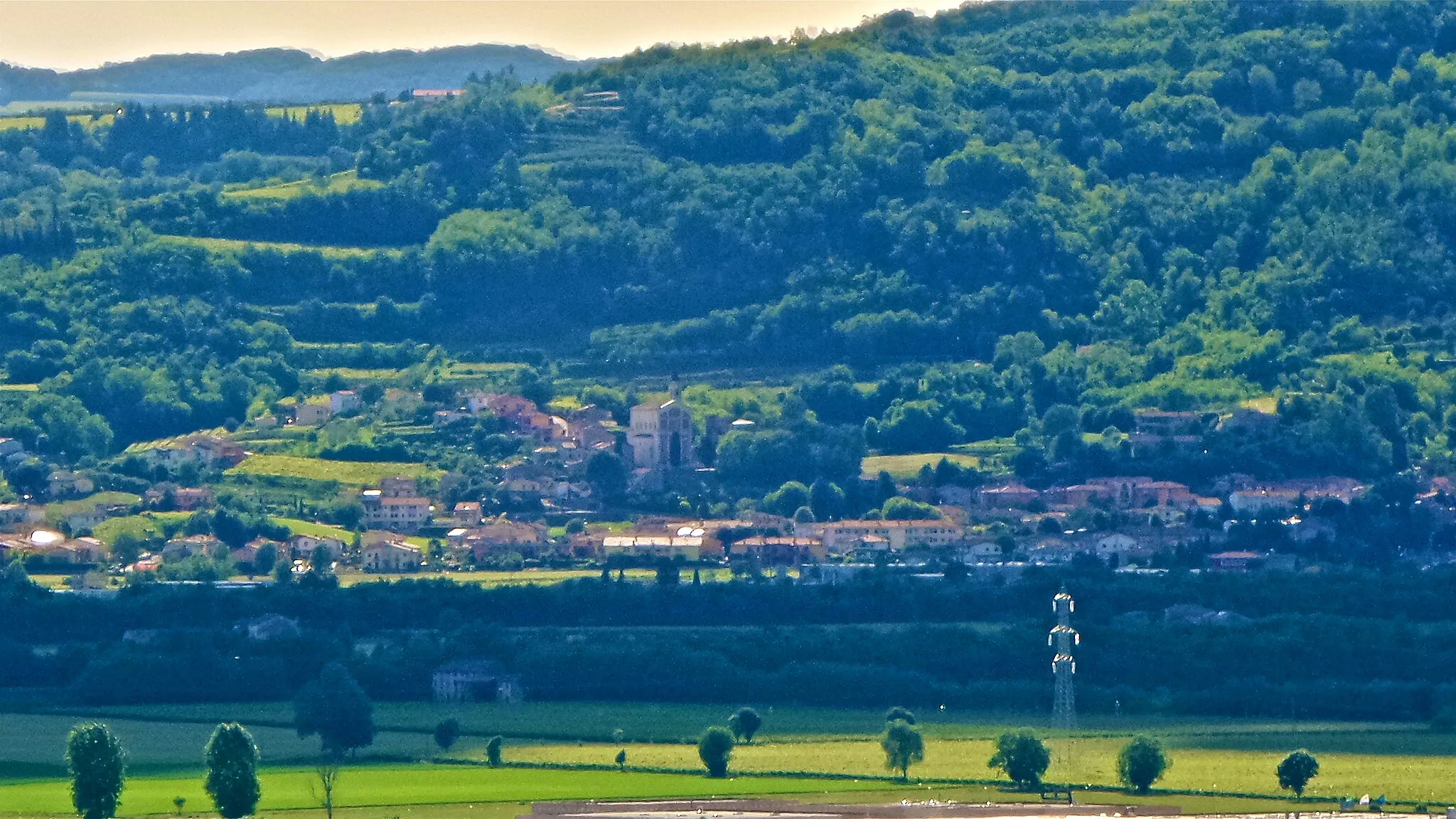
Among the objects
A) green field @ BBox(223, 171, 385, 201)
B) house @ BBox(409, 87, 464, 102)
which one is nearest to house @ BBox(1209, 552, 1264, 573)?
green field @ BBox(223, 171, 385, 201)

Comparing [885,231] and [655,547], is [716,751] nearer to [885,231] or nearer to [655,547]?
[655,547]

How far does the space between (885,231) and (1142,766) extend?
53249mm

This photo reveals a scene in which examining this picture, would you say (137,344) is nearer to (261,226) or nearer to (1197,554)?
(261,226)

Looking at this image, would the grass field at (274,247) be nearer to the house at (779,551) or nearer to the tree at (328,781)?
the house at (779,551)

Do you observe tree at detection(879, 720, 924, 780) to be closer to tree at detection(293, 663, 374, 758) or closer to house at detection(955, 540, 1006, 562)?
tree at detection(293, 663, 374, 758)

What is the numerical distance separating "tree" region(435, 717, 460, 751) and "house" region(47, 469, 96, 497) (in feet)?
96.5

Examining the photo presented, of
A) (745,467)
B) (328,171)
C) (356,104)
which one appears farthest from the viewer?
(356,104)

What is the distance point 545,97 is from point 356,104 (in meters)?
20.2

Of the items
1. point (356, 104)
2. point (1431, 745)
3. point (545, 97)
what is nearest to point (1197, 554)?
point (1431, 745)

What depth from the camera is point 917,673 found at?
78.2 meters

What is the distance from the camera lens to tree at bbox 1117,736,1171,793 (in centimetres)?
6412

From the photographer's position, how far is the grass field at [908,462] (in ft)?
326

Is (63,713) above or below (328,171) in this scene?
below

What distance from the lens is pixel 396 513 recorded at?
95.8 m
